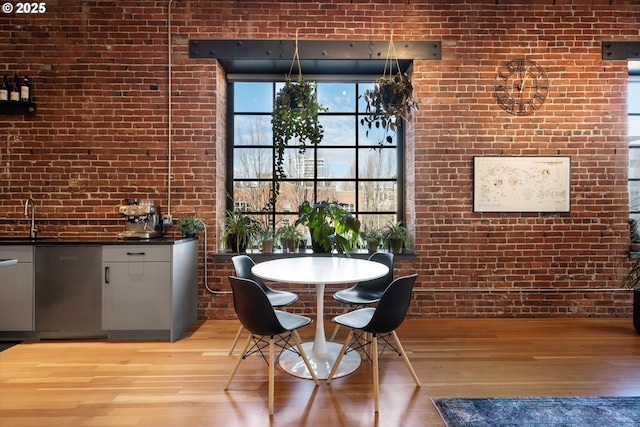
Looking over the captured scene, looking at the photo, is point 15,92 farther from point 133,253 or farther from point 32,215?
point 133,253

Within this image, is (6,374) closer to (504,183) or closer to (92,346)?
(92,346)

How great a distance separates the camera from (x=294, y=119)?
156 inches

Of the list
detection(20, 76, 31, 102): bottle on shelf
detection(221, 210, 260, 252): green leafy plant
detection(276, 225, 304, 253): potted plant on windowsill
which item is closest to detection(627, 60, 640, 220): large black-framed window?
detection(276, 225, 304, 253): potted plant on windowsill

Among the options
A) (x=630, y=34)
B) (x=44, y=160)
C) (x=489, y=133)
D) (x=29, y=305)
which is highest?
(x=630, y=34)

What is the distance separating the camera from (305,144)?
455cm

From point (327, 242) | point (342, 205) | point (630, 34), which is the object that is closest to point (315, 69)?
point (342, 205)

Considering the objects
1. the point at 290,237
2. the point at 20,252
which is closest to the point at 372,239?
the point at 290,237

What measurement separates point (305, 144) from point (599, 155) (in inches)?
132

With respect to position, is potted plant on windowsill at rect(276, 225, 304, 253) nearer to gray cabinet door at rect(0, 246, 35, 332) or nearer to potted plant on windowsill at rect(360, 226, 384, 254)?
potted plant on windowsill at rect(360, 226, 384, 254)

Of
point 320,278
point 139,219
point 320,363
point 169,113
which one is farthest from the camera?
point 169,113

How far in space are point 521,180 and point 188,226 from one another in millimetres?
3723

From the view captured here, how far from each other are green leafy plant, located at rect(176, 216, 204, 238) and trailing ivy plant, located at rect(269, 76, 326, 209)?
35.2 inches

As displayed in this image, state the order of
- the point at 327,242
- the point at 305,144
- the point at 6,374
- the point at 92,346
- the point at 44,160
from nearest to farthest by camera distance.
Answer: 1. the point at 6,374
2. the point at 92,346
3. the point at 327,242
4. the point at 44,160
5. the point at 305,144

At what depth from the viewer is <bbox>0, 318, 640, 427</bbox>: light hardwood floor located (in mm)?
2307
